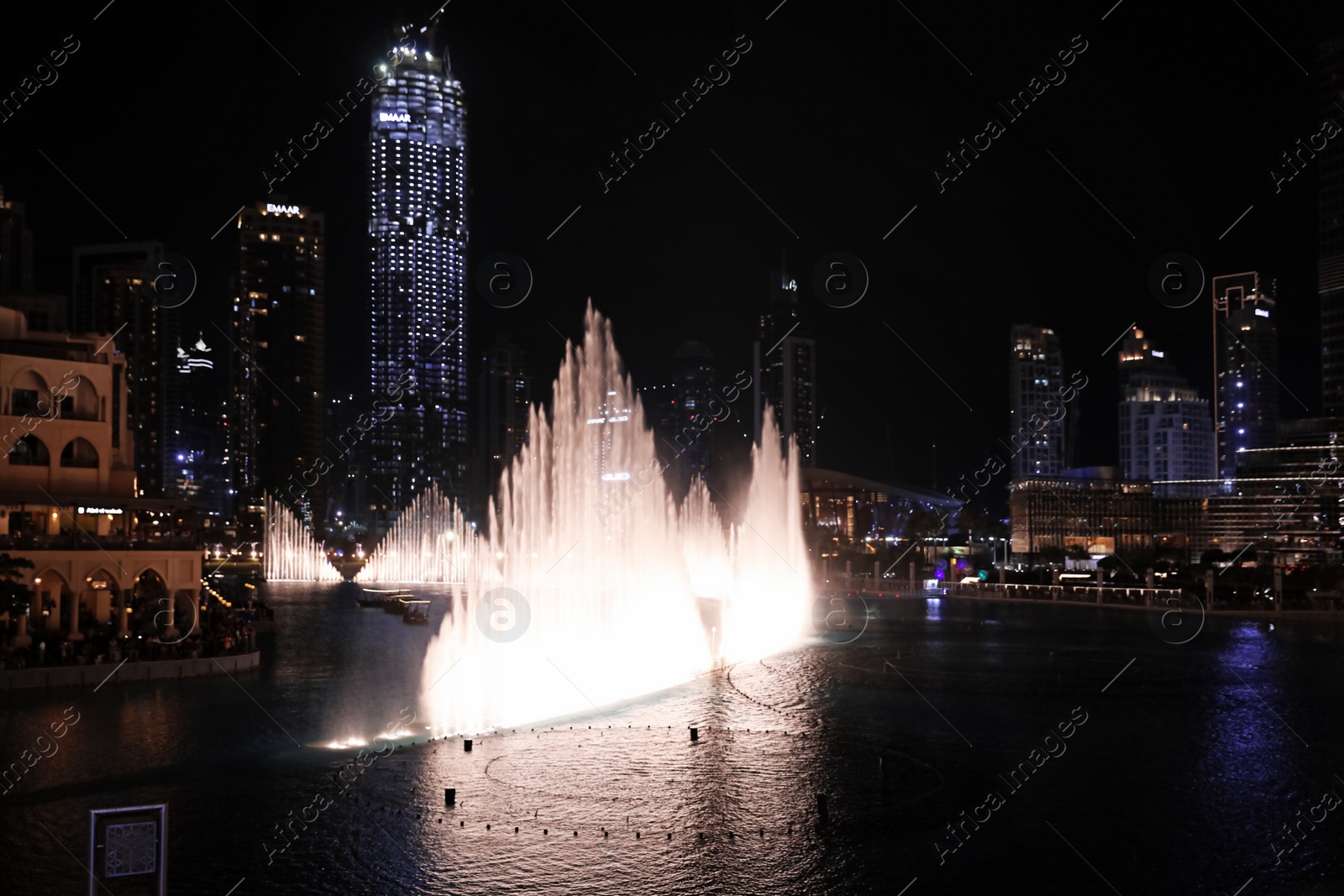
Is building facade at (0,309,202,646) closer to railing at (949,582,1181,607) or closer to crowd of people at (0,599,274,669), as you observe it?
crowd of people at (0,599,274,669)

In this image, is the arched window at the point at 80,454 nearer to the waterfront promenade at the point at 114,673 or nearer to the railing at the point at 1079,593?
the waterfront promenade at the point at 114,673

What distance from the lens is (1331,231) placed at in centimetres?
14225

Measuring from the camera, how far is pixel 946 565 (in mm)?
112125

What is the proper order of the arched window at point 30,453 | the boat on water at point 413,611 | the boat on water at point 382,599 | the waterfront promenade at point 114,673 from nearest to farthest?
the waterfront promenade at point 114,673 → the arched window at point 30,453 → the boat on water at point 413,611 → the boat on water at point 382,599

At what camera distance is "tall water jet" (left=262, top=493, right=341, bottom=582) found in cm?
12281

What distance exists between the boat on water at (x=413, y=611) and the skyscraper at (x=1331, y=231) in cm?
12201

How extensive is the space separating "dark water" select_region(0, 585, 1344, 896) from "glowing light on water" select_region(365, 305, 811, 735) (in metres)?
2.28

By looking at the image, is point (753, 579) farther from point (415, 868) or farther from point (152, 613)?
point (415, 868)

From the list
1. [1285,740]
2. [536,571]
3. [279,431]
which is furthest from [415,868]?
[279,431]

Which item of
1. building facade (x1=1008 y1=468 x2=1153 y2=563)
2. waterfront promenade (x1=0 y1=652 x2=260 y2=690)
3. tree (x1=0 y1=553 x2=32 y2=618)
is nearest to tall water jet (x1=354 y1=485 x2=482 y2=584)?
tree (x1=0 y1=553 x2=32 y2=618)

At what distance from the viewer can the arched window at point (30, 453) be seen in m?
42.2

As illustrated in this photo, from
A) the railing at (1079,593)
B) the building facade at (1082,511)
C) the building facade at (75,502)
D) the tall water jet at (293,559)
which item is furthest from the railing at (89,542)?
the building facade at (1082,511)

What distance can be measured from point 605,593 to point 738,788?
34.5m

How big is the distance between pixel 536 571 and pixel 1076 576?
145ft
